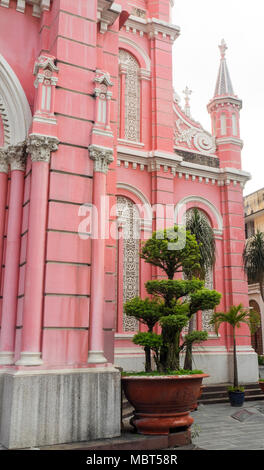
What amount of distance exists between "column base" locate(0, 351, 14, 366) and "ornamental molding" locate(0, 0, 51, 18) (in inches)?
221

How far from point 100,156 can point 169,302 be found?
2.58 m

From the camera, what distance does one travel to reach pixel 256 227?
27.6 meters

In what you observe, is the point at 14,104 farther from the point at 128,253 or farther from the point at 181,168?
the point at 181,168

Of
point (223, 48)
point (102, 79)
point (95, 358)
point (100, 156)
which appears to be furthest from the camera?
point (223, 48)

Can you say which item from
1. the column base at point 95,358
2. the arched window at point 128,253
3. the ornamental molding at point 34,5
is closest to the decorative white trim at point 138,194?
the arched window at point 128,253

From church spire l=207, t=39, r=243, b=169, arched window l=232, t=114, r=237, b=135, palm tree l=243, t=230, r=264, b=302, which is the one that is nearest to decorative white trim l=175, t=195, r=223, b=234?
palm tree l=243, t=230, r=264, b=302

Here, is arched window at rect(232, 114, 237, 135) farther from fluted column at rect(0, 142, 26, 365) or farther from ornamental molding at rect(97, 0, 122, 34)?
fluted column at rect(0, 142, 26, 365)

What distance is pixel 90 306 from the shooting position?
6352 millimetres

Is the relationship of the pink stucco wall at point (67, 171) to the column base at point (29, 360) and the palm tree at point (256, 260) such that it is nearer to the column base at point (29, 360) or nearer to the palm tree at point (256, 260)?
the column base at point (29, 360)

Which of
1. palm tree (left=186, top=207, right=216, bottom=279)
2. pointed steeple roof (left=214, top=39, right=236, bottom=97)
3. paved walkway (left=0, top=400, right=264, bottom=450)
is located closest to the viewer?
paved walkway (left=0, top=400, right=264, bottom=450)

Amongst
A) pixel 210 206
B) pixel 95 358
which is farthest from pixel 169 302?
pixel 210 206

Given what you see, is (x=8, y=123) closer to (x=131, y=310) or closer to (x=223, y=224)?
(x=131, y=310)

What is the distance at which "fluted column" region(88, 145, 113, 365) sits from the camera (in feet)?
20.6
